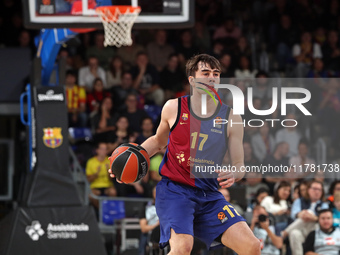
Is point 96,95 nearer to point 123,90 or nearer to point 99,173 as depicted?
point 123,90

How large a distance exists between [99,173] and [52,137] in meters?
1.78

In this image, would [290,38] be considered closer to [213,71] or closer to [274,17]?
[274,17]

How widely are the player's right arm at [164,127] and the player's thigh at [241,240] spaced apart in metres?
1.08

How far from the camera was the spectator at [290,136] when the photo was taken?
1112 centimetres

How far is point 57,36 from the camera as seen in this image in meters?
9.71

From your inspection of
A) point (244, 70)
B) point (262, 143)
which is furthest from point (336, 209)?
point (244, 70)

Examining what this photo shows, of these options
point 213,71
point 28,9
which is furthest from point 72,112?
point 213,71

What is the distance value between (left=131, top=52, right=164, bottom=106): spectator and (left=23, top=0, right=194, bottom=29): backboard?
477 centimetres

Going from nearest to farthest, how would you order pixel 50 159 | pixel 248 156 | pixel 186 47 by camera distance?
pixel 50 159 → pixel 248 156 → pixel 186 47

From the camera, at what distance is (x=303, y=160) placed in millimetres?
11266

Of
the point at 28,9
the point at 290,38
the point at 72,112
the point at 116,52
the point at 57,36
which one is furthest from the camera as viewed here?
→ the point at 290,38

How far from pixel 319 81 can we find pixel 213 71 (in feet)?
25.5

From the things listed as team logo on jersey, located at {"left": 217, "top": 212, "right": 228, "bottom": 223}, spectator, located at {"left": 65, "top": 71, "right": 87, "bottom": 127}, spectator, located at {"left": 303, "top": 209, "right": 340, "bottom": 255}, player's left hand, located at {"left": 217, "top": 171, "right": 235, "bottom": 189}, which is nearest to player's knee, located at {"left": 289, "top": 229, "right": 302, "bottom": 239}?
spectator, located at {"left": 303, "top": 209, "right": 340, "bottom": 255}

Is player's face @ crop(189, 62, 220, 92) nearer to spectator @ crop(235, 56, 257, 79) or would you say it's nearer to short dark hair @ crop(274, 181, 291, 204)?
short dark hair @ crop(274, 181, 291, 204)
